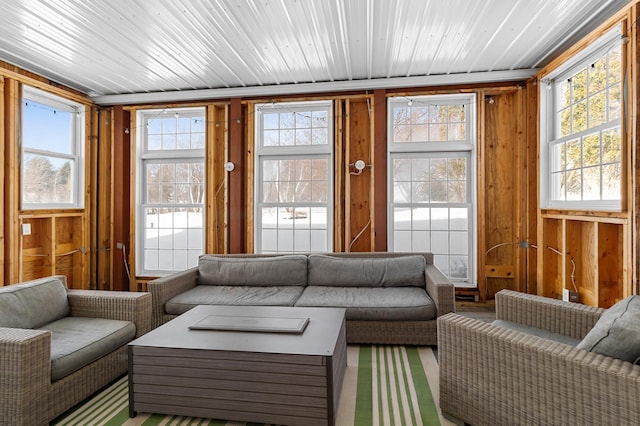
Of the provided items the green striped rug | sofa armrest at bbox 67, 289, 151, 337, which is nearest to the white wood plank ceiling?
sofa armrest at bbox 67, 289, 151, 337

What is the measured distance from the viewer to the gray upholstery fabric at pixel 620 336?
1.37 metres

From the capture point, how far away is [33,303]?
7.86 ft

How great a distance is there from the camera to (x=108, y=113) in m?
4.73

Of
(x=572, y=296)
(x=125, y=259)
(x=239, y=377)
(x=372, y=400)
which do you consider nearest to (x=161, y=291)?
(x=239, y=377)

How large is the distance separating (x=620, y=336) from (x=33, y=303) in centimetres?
341

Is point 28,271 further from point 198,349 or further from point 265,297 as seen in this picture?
point 198,349

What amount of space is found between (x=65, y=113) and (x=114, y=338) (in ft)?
11.4

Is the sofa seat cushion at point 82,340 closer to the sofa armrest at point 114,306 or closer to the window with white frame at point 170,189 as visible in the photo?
the sofa armrest at point 114,306

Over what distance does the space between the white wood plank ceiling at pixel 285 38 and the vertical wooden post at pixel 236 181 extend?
→ 16.6 inches

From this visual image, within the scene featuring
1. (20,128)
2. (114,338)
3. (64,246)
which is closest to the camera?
(114,338)

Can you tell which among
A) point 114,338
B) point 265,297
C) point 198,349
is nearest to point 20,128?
point 114,338

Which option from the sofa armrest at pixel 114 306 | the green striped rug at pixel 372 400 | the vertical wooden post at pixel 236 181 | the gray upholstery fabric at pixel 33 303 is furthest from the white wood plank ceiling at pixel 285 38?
the green striped rug at pixel 372 400

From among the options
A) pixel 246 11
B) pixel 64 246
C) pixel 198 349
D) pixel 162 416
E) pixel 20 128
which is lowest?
pixel 162 416

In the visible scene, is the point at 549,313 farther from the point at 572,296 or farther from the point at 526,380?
the point at 572,296
